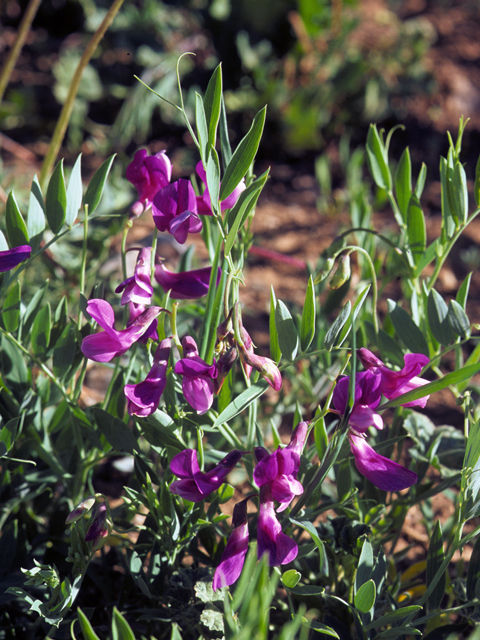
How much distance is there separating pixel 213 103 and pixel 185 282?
0.21m

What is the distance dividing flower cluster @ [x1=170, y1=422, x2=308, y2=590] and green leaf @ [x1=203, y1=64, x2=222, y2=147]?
33 cm

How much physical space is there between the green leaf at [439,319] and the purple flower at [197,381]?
0.31 meters

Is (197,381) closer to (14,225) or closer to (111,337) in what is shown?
(111,337)

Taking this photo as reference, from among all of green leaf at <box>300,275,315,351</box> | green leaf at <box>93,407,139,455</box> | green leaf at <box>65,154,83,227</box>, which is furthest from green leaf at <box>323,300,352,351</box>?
green leaf at <box>65,154,83,227</box>

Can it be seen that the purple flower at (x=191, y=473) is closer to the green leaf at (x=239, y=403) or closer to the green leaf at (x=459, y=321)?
the green leaf at (x=239, y=403)

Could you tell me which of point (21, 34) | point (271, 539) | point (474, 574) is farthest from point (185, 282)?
point (21, 34)

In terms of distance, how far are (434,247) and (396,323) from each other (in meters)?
0.13

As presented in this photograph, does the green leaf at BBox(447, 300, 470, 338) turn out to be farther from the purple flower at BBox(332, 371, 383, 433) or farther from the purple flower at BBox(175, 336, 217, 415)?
the purple flower at BBox(175, 336, 217, 415)

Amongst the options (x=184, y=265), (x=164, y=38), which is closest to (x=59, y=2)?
(x=164, y=38)

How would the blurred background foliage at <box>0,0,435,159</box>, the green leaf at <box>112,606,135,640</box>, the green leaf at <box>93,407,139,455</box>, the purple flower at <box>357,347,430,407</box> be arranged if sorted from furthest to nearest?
the blurred background foliage at <box>0,0,435,159</box>
the green leaf at <box>93,407,139,455</box>
the purple flower at <box>357,347,430,407</box>
the green leaf at <box>112,606,135,640</box>

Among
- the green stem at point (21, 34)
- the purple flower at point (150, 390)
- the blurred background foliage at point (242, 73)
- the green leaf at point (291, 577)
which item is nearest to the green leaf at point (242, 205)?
the purple flower at point (150, 390)

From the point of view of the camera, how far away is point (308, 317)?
660 millimetres

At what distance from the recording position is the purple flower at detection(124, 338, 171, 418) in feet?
1.94

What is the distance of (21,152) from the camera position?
2129mm
